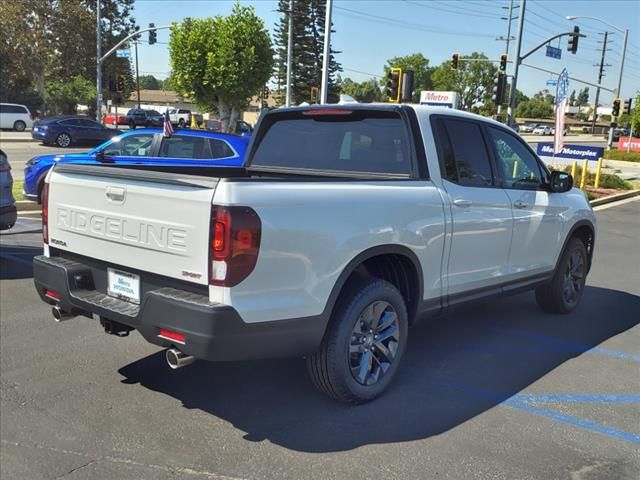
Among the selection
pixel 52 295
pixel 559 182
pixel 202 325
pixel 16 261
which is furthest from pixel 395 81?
pixel 202 325

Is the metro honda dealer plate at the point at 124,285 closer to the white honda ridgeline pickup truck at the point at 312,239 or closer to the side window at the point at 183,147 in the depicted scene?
the white honda ridgeline pickup truck at the point at 312,239

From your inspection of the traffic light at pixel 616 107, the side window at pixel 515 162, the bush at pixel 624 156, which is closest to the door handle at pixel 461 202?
the side window at pixel 515 162

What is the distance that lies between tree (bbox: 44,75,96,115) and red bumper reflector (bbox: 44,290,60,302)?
208 ft

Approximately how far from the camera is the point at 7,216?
275 inches

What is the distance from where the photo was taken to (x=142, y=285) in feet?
11.2

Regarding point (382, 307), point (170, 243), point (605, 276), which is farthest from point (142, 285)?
point (605, 276)

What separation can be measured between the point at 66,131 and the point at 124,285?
29.0 meters

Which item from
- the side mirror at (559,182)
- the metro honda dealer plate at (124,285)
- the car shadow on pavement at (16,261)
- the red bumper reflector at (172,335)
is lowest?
the car shadow on pavement at (16,261)

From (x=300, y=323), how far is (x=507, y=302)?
4.00 metres

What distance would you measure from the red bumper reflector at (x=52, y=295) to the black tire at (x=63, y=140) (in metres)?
28.4

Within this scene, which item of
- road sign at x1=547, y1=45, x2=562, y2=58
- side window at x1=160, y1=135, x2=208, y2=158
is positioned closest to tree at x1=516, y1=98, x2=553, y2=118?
road sign at x1=547, y1=45, x2=562, y2=58

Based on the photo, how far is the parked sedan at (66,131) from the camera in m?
29.5

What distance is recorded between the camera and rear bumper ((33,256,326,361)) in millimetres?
3051

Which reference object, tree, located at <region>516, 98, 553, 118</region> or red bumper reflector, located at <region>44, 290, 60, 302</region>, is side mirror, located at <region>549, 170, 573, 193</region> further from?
tree, located at <region>516, 98, 553, 118</region>
